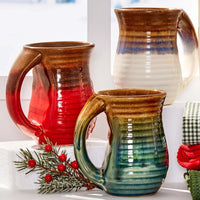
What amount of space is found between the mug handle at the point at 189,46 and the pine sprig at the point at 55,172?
0.25 metres

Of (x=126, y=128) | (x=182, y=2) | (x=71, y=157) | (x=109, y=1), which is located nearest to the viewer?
(x=126, y=128)

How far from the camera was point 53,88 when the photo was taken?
794 mm

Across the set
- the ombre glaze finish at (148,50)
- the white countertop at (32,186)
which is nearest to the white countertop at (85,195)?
the white countertop at (32,186)

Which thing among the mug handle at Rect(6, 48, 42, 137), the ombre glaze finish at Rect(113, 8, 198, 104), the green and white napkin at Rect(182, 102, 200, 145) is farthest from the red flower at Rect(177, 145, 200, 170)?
the mug handle at Rect(6, 48, 42, 137)

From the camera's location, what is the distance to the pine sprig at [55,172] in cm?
75

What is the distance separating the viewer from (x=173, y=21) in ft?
2.65

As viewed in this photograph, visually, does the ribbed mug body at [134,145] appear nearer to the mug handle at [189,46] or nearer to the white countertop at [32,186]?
the white countertop at [32,186]

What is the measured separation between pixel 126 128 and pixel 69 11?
51 centimetres

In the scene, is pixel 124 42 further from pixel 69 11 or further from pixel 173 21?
pixel 69 11

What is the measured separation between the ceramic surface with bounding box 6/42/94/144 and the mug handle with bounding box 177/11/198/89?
0.18m

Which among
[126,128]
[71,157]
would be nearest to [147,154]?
[126,128]

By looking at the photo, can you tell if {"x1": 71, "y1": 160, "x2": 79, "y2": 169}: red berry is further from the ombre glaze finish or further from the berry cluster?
the ombre glaze finish

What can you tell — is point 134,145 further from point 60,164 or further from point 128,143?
point 60,164

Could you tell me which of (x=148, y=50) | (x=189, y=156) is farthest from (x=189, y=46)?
(x=189, y=156)
